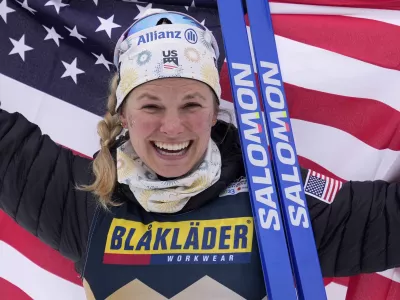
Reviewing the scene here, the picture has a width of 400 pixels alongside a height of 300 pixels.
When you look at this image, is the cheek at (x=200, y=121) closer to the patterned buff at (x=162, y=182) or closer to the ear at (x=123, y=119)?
the patterned buff at (x=162, y=182)

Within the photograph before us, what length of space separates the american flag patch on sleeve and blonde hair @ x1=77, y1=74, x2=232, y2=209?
44 centimetres

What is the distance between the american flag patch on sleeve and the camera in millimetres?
2387

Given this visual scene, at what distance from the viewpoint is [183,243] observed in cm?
233

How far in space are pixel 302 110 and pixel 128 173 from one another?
0.87m

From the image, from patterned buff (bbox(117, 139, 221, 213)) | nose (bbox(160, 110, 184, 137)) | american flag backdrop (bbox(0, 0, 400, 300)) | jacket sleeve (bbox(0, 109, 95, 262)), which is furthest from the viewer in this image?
american flag backdrop (bbox(0, 0, 400, 300))

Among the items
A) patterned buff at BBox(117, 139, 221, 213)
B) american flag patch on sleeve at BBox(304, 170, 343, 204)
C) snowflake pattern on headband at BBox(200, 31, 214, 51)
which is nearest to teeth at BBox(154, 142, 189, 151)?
patterned buff at BBox(117, 139, 221, 213)

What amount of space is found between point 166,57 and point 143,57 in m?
0.08

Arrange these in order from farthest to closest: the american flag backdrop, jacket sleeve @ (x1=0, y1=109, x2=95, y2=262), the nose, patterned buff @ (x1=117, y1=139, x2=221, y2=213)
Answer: the american flag backdrop < jacket sleeve @ (x1=0, y1=109, x2=95, y2=262) < patterned buff @ (x1=117, y1=139, x2=221, y2=213) < the nose

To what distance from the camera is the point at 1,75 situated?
302cm

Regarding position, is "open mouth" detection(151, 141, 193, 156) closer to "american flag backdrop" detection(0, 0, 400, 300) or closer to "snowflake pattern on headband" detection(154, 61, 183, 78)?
"snowflake pattern on headband" detection(154, 61, 183, 78)

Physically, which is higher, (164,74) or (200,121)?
(164,74)

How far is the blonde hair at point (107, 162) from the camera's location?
239 cm

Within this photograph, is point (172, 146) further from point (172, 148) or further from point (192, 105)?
point (192, 105)

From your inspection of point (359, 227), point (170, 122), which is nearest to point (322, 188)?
point (359, 227)
